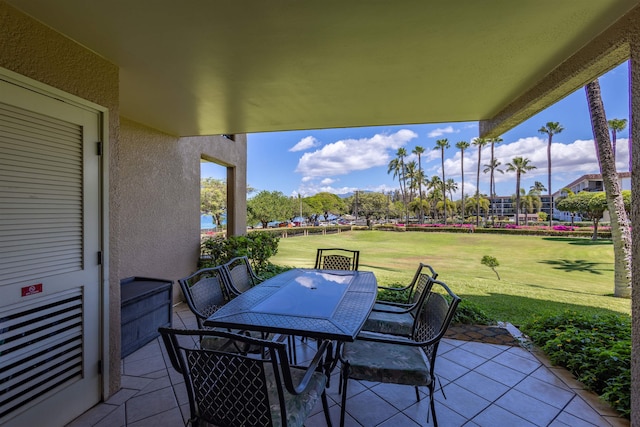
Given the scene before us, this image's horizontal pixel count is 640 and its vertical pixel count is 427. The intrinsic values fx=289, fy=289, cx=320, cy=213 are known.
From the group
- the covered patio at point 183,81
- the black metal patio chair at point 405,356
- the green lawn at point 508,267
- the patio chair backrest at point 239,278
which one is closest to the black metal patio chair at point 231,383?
the black metal patio chair at point 405,356

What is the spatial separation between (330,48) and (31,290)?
→ 95.3 inches

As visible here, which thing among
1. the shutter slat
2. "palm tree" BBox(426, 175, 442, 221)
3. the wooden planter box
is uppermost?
"palm tree" BBox(426, 175, 442, 221)

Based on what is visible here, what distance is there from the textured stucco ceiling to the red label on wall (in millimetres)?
1587

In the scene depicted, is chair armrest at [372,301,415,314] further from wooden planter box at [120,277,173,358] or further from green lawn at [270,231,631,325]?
wooden planter box at [120,277,173,358]

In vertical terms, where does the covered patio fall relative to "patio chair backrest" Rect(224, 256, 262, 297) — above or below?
above

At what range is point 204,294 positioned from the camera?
7.88 feet

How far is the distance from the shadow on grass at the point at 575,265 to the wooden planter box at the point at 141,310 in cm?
1352

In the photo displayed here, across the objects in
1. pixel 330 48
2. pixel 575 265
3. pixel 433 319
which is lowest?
pixel 575 265

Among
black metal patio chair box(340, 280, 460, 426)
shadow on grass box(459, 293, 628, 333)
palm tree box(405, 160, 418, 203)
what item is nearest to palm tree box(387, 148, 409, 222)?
palm tree box(405, 160, 418, 203)

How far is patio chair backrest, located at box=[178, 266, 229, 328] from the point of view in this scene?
2188 mm

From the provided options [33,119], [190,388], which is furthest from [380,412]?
[33,119]

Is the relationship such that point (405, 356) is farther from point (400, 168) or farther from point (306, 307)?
point (400, 168)

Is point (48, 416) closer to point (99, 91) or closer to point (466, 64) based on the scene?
point (99, 91)

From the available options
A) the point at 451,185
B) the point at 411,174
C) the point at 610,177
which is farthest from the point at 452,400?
the point at 451,185
